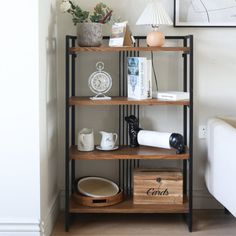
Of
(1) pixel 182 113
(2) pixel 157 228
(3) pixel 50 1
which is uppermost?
(3) pixel 50 1

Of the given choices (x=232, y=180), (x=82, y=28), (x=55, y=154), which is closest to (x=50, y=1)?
(x=82, y=28)

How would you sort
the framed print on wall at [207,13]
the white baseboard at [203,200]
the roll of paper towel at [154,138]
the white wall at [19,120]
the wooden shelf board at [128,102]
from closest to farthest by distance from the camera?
the white wall at [19,120]
the wooden shelf board at [128,102]
the roll of paper towel at [154,138]
the framed print on wall at [207,13]
the white baseboard at [203,200]

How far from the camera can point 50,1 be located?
2684 mm

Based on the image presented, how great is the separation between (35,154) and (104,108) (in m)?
0.78

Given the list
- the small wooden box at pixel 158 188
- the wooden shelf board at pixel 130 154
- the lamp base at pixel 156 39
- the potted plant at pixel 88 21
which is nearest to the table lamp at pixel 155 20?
the lamp base at pixel 156 39

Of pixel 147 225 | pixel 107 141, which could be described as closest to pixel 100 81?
pixel 107 141

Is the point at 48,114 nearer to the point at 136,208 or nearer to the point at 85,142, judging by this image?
the point at 85,142

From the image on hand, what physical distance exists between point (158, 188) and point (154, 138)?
0.31 m

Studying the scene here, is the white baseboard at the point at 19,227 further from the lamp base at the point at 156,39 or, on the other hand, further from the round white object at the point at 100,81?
the lamp base at the point at 156,39

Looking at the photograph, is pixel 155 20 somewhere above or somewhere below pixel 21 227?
above

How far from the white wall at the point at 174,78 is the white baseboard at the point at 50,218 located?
15 cm

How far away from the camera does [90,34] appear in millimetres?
2643

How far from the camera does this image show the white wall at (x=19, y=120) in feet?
7.52

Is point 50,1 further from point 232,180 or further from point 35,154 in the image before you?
point 232,180
